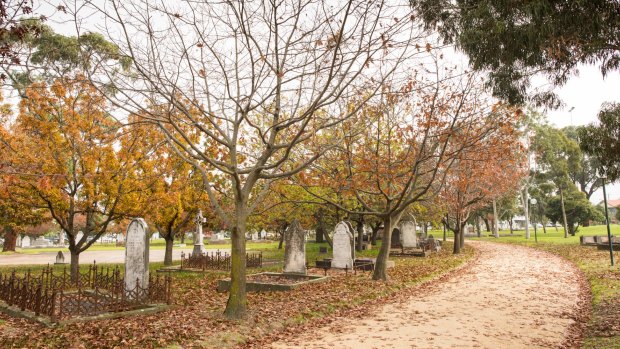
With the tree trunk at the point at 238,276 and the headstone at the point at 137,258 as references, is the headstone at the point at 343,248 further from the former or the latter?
the tree trunk at the point at 238,276

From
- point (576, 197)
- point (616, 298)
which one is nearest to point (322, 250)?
point (616, 298)

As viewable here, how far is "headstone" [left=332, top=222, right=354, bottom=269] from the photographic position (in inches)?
728

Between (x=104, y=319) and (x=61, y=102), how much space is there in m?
10.4

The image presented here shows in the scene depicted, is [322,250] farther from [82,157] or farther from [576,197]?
[576,197]

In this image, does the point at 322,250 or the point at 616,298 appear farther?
the point at 322,250

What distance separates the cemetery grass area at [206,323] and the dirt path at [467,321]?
2.56 ft

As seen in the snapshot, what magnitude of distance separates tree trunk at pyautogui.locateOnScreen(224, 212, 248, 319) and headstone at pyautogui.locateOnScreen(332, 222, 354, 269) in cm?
958

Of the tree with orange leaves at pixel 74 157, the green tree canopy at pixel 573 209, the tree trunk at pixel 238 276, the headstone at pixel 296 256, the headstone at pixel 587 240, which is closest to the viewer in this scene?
the tree trunk at pixel 238 276

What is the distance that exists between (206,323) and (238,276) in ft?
3.95

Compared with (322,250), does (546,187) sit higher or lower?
higher

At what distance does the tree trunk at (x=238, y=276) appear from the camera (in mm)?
9078

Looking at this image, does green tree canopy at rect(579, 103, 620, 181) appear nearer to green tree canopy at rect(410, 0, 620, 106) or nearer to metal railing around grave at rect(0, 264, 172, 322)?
green tree canopy at rect(410, 0, 620, 106)

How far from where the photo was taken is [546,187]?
49469mm

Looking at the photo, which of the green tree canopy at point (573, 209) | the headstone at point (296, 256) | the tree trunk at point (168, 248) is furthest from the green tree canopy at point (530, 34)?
the green tree canopy at point (573, 209)
